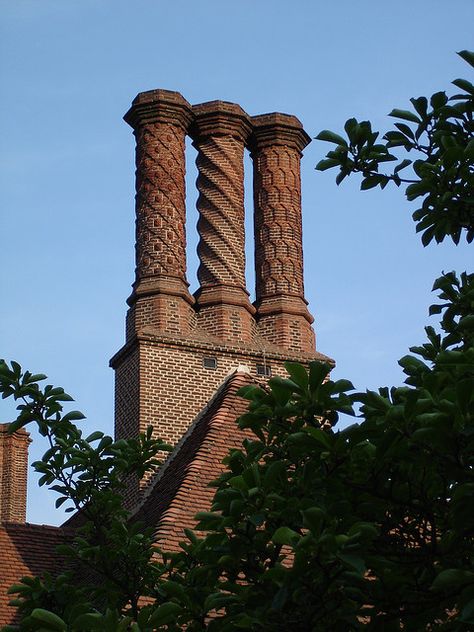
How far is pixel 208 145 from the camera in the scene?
68.6ft

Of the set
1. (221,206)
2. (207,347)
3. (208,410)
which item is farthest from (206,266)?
(208,410)

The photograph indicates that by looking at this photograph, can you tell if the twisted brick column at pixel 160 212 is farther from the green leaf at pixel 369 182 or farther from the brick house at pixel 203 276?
the green leaf at pixel 369 182

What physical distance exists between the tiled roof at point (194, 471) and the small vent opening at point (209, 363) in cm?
283

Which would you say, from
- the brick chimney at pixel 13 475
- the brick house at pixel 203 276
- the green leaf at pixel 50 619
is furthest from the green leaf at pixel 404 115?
the brick chimney at pixel 13 475

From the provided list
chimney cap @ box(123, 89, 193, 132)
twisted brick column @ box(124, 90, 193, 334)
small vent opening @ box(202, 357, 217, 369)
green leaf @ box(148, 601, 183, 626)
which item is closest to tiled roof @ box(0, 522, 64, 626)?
small vent opening @ box(202, 357, 217, 369)

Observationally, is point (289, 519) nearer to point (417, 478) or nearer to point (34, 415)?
point (417, 478)

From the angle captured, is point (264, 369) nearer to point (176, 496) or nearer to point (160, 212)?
point (160, 212)

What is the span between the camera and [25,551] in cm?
1622

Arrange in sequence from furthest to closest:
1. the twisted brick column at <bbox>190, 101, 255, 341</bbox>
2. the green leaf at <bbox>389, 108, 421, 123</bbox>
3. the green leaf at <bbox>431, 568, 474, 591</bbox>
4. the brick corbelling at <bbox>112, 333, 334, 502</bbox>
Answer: the twisted brick column at <bbox>190, 101, 255, 341</bbox> < the brick corbelling at <bbox>112, 333, 334, 502</bbox> < the green leaf at <bbox>389, 108, 421, 123</bbox> < the green leaf at <bbox>431, 568, 474, 591</bbox>

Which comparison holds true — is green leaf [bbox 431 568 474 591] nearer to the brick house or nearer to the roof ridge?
the roof ridge

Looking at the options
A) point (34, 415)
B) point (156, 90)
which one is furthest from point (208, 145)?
point (34, 415)

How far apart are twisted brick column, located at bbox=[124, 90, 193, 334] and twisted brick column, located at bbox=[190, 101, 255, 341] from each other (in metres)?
0.36

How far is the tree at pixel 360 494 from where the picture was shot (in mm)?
7008

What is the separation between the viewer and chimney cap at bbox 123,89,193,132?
20.2 metres
